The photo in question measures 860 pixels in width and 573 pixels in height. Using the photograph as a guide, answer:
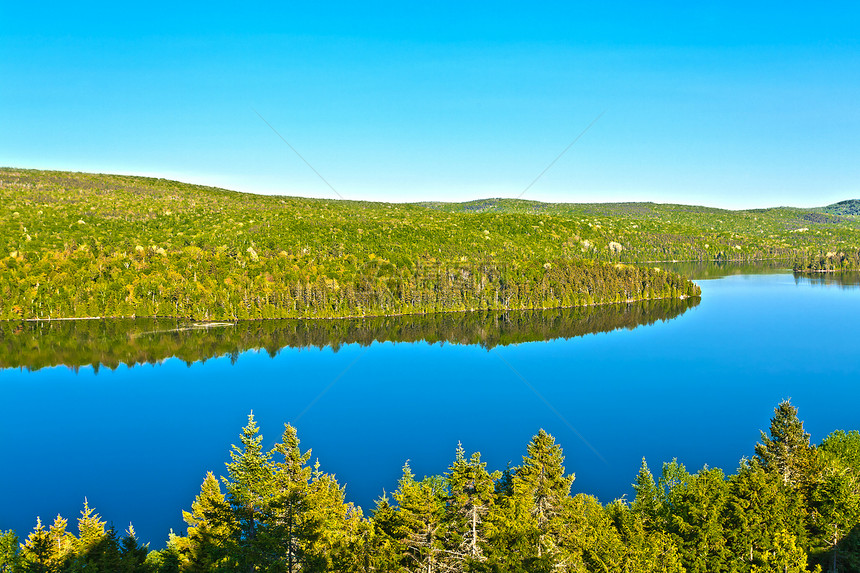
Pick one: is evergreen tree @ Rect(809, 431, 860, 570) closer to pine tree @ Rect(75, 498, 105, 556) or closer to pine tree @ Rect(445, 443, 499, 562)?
pine tree @ Rect(445, 443, 499, 562)

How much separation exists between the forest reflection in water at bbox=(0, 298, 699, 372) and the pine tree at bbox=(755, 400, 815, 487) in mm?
89893

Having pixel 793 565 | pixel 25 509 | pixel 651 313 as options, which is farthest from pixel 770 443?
pixel 651 313

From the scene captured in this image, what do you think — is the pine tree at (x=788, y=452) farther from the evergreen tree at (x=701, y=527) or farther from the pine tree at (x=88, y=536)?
the pine tree at (x=88, y=536)

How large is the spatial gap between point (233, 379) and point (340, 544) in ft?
252

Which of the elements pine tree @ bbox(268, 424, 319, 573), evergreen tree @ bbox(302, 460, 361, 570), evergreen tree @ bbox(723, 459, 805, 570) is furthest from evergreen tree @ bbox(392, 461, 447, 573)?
evergreen tree @ bbox(723, 459, 805, 570)

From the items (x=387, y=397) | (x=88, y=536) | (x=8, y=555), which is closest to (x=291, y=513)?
(x=88, y=536)

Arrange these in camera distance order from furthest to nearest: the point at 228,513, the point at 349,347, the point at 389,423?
the point at 349,347
the point at 389,423
the point at 228,513

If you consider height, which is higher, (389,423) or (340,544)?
(340,544)

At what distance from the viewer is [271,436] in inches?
2840

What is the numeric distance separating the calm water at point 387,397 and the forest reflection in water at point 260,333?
0.90 meters

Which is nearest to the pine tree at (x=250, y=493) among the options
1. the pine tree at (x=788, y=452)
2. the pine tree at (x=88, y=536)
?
the pine tree at (x=88, y=536)

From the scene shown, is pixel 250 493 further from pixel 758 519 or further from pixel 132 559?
pixel 758 519

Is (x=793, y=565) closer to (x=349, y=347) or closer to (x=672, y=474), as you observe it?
(x=672, y=474)

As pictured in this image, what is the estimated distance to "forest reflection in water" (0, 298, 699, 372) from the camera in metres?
122
